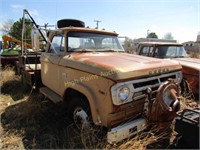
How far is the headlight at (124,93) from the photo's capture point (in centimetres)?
282

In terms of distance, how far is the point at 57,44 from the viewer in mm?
4547

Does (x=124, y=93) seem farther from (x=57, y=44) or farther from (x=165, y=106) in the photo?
(x=57, y=44)

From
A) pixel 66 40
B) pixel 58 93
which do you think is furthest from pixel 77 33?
pixel 58 93

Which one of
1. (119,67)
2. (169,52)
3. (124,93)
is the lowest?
(124,93)

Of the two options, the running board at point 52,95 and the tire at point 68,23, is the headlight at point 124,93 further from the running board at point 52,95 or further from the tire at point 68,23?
the tire at point 68,23

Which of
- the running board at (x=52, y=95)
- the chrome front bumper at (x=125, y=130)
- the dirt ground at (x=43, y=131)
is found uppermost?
the running board at (x=52, y=95)

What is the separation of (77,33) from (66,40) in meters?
0.31

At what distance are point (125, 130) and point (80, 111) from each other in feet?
3.27

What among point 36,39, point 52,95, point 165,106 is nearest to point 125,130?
point 165,106

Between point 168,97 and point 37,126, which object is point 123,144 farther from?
point 37,126

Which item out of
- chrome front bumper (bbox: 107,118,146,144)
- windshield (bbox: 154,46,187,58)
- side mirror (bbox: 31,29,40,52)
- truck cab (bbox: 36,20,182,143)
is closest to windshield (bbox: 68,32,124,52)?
truck cab (bbox: 36,20,182,143)

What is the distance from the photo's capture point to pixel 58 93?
4.32 metres

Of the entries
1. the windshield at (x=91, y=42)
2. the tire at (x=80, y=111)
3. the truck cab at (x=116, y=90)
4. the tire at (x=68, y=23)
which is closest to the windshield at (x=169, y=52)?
the windshield at (x=91, y=42)

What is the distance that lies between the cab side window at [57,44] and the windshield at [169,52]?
3.90 m
